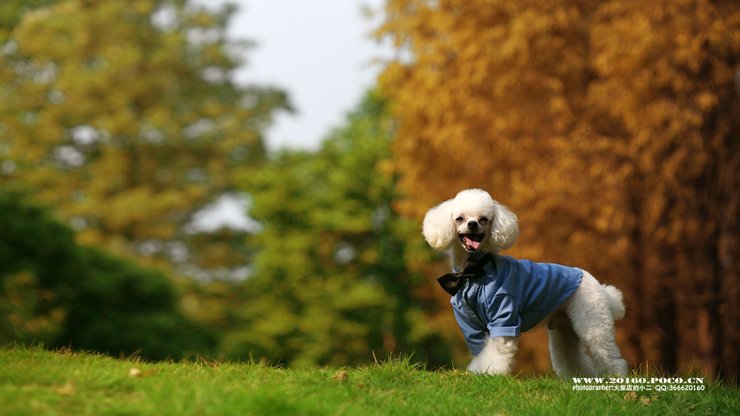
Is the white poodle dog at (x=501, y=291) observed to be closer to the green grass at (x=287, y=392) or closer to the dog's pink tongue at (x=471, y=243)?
the dog's pink tongue at (x=471, y=243)

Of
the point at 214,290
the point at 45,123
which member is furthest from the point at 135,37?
the point at 214,290

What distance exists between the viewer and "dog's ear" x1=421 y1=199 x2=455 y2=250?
19.0 feet

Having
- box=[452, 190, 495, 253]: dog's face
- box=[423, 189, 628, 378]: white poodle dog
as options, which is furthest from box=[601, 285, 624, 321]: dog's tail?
box=[452, 190, 495, 253]: dog's face

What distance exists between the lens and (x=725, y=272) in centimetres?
1113

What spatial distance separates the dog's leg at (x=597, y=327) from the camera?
5.88 meters

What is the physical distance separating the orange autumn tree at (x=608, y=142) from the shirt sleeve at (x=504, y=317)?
16.4 ft

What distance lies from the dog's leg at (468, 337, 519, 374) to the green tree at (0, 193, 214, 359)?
1030cm

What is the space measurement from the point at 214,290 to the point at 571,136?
15.3 metres

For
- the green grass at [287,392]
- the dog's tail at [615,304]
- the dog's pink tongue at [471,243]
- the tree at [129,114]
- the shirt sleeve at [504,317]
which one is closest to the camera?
the green grass at [287,392]

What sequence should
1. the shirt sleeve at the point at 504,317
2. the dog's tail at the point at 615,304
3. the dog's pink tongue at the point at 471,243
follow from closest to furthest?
1. the shirt sleeve at the point at 504,317
2. the dog's pink tongue at the point at 471,243
3. the dog's tail at the point at 615,304

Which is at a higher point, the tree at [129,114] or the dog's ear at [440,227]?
→ the tree at [129,114]

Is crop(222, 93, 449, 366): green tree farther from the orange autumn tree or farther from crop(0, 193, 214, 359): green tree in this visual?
the orange autumn tree

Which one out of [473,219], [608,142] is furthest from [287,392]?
[608,142]

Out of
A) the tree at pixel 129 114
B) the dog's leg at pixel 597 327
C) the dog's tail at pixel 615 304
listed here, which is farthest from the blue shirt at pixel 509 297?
the tree at pixel 129 114
